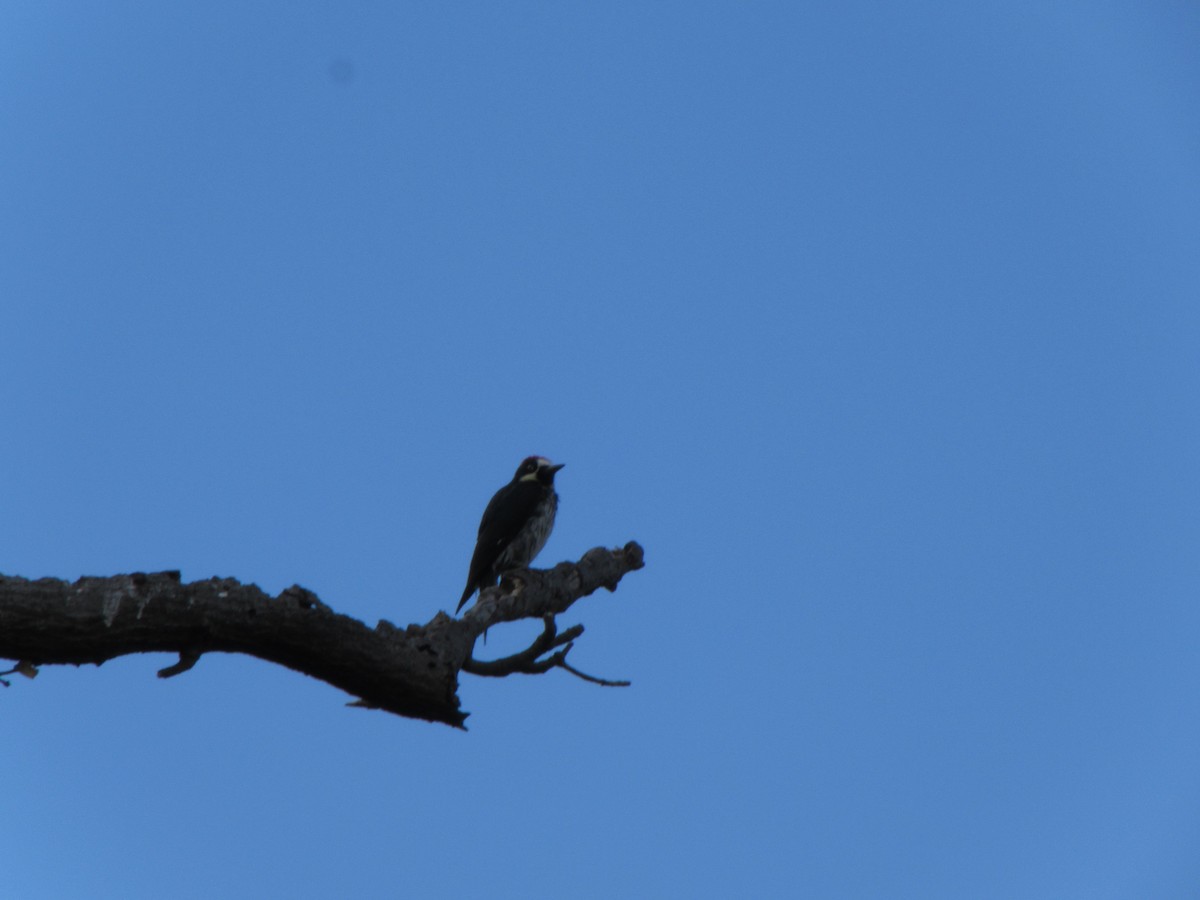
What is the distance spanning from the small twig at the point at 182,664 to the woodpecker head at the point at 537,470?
5.06 metres

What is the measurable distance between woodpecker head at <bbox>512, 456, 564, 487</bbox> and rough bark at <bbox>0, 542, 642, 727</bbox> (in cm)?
423

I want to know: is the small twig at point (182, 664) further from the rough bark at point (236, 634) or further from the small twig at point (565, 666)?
the small twig at point (565, 666)

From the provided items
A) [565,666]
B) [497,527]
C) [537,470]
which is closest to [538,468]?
[537,470]

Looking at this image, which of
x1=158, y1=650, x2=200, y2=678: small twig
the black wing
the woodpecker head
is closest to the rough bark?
x1=158, y1=650, x2=200, y2=678: small twig

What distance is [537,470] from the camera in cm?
901

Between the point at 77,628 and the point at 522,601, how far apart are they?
218 cm

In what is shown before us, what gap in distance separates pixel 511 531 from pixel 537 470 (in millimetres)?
1045

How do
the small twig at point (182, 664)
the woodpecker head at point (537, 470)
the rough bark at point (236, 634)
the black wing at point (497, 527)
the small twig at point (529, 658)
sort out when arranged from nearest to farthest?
the rough bark at point (236, 634) < the small twig at point (182, 664) < the small twig at point (529, 658) < the black wing at point (497, 527) < the woodpecker head at point (537, 470)

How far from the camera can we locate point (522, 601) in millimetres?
5324

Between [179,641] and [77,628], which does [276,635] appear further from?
[77,628]

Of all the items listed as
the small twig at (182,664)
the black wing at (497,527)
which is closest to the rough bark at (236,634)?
the small twig at (182,664)

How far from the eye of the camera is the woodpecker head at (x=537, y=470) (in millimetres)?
8870

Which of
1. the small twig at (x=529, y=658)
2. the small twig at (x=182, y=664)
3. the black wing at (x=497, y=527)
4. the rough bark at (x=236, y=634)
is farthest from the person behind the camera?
the black wing at (x=497, y=527)

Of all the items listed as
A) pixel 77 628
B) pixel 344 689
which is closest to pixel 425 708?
pixel 344 689
